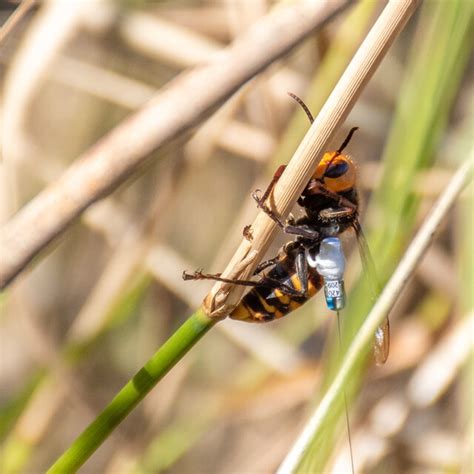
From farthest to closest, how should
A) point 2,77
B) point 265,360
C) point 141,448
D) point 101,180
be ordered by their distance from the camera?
1. point 265,360
2. point 141,448
3. point 2,77
4. point 101,180

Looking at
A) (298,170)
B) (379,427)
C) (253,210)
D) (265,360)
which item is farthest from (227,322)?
(298,170)

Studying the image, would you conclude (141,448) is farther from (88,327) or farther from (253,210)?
(253,210)

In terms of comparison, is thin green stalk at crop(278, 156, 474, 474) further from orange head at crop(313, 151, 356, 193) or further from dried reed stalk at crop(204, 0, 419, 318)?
dried reed stalk at crop(204, 0, 419, 318)

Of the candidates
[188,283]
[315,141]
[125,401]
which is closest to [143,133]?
[315,141]

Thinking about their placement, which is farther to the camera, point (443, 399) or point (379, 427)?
point (443, 399)

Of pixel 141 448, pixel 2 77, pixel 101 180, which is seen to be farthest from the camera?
pixel 141 448

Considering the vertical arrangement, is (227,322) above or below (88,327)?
below

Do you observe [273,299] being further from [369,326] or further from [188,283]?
[188,283]
